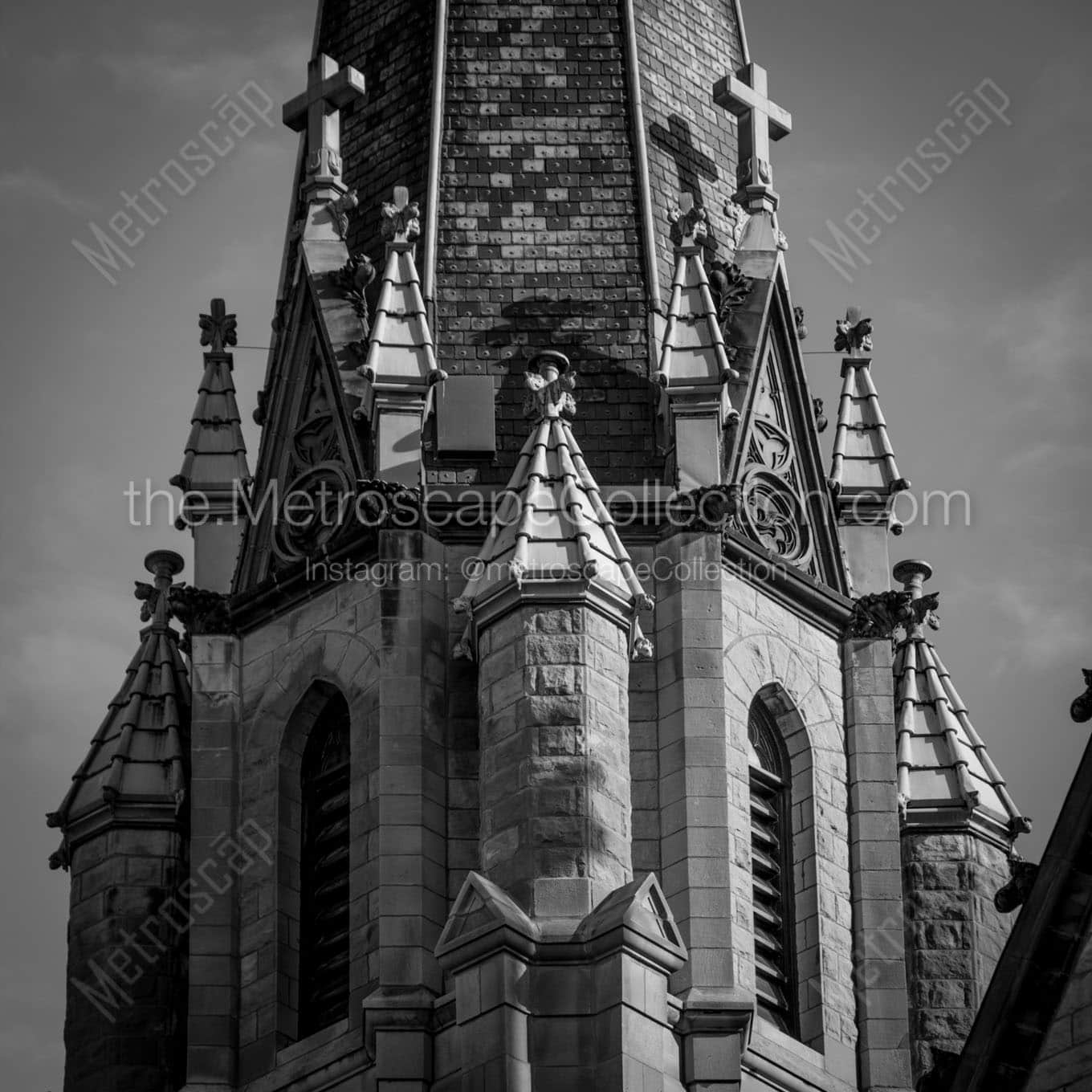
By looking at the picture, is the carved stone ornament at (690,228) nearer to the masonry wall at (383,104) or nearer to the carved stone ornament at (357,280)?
the masonry wall at (383,104)

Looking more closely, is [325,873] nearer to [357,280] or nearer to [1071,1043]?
[357,280]

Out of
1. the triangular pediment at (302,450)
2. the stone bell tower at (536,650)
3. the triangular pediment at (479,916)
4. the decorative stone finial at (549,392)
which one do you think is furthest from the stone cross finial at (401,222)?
the triangular pediment at (479,916)

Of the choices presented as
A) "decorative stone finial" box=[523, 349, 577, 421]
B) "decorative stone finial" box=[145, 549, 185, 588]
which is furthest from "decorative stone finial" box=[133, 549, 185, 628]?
"decorative stone finial" box=[523, 349, 577, 421]

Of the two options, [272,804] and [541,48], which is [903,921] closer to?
[272,804]

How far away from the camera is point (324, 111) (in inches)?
1896

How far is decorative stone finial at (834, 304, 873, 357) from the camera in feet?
158

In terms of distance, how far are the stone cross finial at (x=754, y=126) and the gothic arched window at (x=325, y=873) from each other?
7.40 metres

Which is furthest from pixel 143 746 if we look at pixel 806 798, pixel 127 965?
pixel 806 798

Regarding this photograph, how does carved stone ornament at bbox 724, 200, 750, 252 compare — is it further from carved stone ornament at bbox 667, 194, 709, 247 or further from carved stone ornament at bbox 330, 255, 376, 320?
carved stone ornament at bbox 330, 255, 376, 320

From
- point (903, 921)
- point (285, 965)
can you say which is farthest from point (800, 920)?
point (285, 965)

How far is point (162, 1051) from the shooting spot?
44219 millimetres

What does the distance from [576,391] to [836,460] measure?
3.24 meters

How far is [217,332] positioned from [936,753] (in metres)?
8.58

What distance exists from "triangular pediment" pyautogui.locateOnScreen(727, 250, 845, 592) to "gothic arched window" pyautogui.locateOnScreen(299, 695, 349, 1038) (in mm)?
4470
